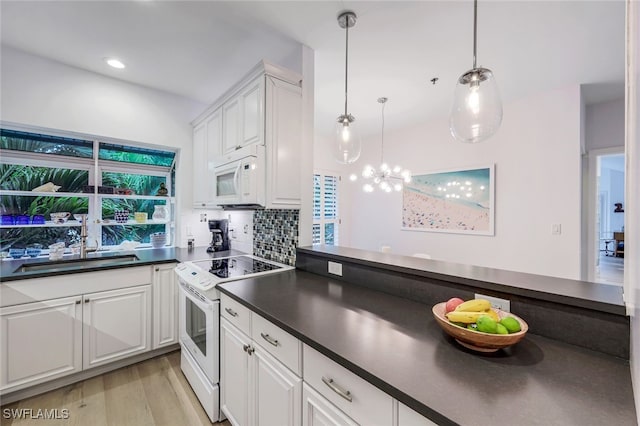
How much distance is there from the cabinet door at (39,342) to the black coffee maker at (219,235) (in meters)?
1.22

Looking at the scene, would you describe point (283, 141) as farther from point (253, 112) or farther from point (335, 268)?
point (335, 268)

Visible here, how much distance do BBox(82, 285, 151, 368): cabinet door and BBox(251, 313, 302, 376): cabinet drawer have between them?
62.4 inches

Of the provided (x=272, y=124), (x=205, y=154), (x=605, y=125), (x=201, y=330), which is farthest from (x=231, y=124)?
(x=605, y=125)

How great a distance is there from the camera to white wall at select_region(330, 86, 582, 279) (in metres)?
2.78

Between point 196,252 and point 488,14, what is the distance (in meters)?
3.24

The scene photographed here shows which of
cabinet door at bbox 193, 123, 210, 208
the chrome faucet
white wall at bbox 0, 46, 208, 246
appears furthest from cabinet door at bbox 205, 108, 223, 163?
the chrome faucet

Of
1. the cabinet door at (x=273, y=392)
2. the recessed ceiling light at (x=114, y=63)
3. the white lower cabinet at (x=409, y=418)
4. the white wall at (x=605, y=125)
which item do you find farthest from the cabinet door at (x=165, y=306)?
the white wall at (x=605, y=125)

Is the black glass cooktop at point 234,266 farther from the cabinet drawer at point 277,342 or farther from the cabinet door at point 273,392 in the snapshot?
the cabinet door at point 273,392

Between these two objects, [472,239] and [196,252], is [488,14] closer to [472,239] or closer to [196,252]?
[472,239]

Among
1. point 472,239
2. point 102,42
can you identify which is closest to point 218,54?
point 102,42

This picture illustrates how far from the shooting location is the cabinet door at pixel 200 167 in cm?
285

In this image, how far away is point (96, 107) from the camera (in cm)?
261

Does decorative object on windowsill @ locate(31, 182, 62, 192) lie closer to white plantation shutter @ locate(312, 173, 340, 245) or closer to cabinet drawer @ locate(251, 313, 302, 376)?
cabinet drawer @ locate(251, 313, 302, 376)

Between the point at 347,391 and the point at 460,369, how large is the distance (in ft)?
1.20
